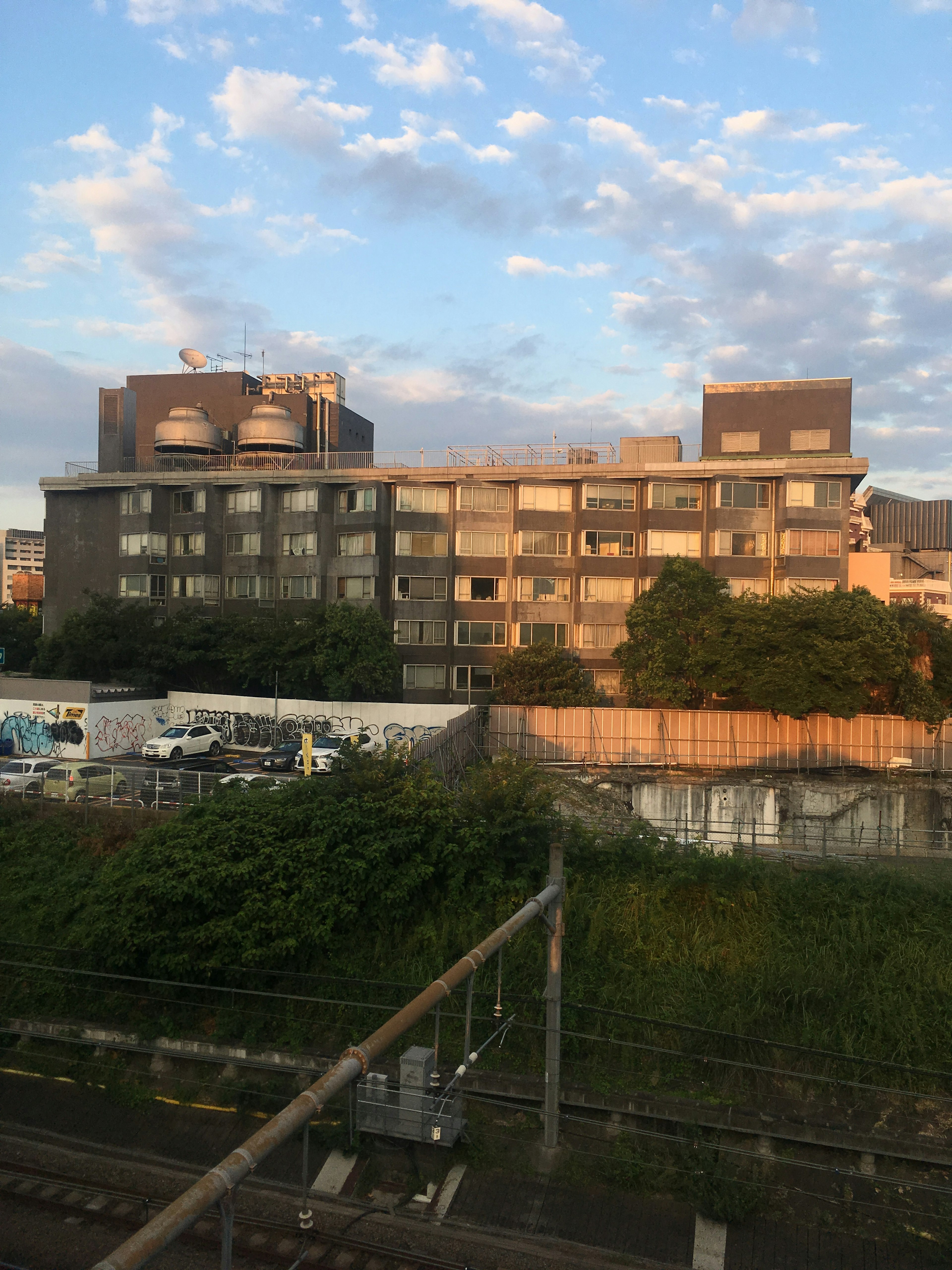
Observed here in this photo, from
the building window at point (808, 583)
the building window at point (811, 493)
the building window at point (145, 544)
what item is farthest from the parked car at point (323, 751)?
the building window at point (811, 493)

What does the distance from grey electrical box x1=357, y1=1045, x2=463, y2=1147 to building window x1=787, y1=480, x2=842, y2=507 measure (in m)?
39.0

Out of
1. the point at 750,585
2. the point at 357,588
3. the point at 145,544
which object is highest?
the point at 145,544

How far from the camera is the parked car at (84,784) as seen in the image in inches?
869

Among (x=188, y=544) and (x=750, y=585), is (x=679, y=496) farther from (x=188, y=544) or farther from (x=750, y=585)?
(x=188, y=544)

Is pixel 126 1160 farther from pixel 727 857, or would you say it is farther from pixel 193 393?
pixel 193 393

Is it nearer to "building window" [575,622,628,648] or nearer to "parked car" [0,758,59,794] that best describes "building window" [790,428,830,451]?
"building window" [575,622,628,648]

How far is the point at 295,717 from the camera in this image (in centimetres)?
3934

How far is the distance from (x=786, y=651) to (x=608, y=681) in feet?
43.1

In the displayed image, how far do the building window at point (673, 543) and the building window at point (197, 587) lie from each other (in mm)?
24722

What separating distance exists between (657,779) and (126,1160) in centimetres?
2254

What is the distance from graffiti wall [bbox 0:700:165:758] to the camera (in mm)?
35812

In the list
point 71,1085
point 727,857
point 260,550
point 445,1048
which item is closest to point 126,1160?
point 71,1085

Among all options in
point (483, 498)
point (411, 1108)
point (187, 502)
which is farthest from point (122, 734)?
point (411, 1108)

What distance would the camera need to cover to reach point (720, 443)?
Result: 1869 inches
